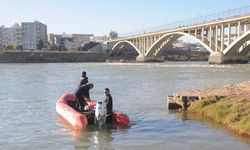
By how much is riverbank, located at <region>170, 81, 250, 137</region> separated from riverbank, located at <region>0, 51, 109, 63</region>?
371 ft

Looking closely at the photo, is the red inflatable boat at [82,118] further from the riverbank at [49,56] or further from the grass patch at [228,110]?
the riverbank at [49,56]

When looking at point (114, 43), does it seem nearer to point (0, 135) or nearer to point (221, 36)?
point (221, 36)

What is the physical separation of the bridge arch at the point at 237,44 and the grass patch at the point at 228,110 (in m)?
47.7

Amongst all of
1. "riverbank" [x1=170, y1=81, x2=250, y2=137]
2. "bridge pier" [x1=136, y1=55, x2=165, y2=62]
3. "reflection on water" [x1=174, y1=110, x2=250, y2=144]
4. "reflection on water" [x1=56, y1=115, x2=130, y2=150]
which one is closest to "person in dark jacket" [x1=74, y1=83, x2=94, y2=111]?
"reflection on water" [x1=56, y1=115, x2=130, y2=150]

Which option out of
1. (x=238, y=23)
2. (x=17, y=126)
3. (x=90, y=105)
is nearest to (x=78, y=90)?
(x=90, y=105)

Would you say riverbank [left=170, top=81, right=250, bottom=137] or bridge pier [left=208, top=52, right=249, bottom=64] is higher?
bridge pier [left=208, top=52, right=249, bottom=64]

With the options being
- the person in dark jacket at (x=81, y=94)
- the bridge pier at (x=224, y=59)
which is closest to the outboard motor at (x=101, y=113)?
the person in dark jacket at (x=81, y=94)

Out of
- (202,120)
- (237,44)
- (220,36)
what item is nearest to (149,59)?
(220,36)

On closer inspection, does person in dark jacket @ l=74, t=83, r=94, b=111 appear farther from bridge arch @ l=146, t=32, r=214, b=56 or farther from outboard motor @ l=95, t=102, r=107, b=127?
bridge arch @ l=146, t=32, r=214, b=56

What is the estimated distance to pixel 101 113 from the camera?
605 inches

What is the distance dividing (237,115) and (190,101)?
14.1 feet

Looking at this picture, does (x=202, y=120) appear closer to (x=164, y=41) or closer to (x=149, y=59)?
(x=164, y=41)

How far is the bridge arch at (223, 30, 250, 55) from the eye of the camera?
2569 inches

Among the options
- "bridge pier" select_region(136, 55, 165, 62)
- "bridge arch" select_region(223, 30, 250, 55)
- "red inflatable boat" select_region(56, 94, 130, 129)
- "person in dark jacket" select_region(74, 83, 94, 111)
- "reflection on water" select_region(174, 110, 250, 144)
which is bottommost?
"reflection on water" select_region(174, 110, 250, 144)
